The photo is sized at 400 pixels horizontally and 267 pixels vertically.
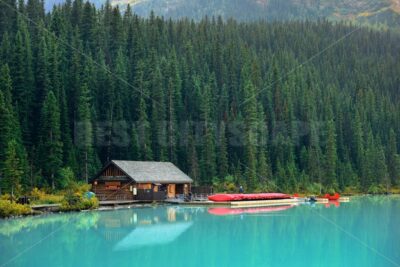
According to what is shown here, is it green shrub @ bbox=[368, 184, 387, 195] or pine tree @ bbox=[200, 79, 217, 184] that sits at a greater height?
pine tree @ bbox=[200, 79, 217, 184]

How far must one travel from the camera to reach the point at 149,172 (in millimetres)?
62750

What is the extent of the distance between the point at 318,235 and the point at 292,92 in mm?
83416

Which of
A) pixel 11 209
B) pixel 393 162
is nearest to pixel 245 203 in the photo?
pixel 11 209

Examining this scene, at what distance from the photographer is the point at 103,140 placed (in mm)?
77500

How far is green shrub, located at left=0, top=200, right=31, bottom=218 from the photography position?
41.2m

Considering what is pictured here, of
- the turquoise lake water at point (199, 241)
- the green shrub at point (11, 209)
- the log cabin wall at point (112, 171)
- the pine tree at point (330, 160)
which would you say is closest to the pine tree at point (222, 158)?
the pine tree at point (330, 160)

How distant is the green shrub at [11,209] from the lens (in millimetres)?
41250

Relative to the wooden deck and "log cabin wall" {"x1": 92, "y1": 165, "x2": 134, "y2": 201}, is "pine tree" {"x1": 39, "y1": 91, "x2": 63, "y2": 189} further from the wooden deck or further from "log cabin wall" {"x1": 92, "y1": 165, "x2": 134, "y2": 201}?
the wooden deck

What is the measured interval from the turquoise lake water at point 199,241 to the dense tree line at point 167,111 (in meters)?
19.9

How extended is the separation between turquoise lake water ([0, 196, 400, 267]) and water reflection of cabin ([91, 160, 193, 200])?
17317 millimetres

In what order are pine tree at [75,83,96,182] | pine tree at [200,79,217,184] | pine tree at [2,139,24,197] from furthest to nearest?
pine tree at [200,79,217,184] < pine tree at [75,83,96,182] < pine tree at [2,139,24,197]

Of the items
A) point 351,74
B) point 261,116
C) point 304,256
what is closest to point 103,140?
point 261,116

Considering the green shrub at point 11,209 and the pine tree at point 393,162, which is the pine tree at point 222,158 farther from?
the green shrub at point 11,209

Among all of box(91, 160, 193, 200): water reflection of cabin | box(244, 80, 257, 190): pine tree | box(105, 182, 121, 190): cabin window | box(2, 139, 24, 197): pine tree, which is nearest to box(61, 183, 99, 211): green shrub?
box(2, 139, 24, 197): pine tree
